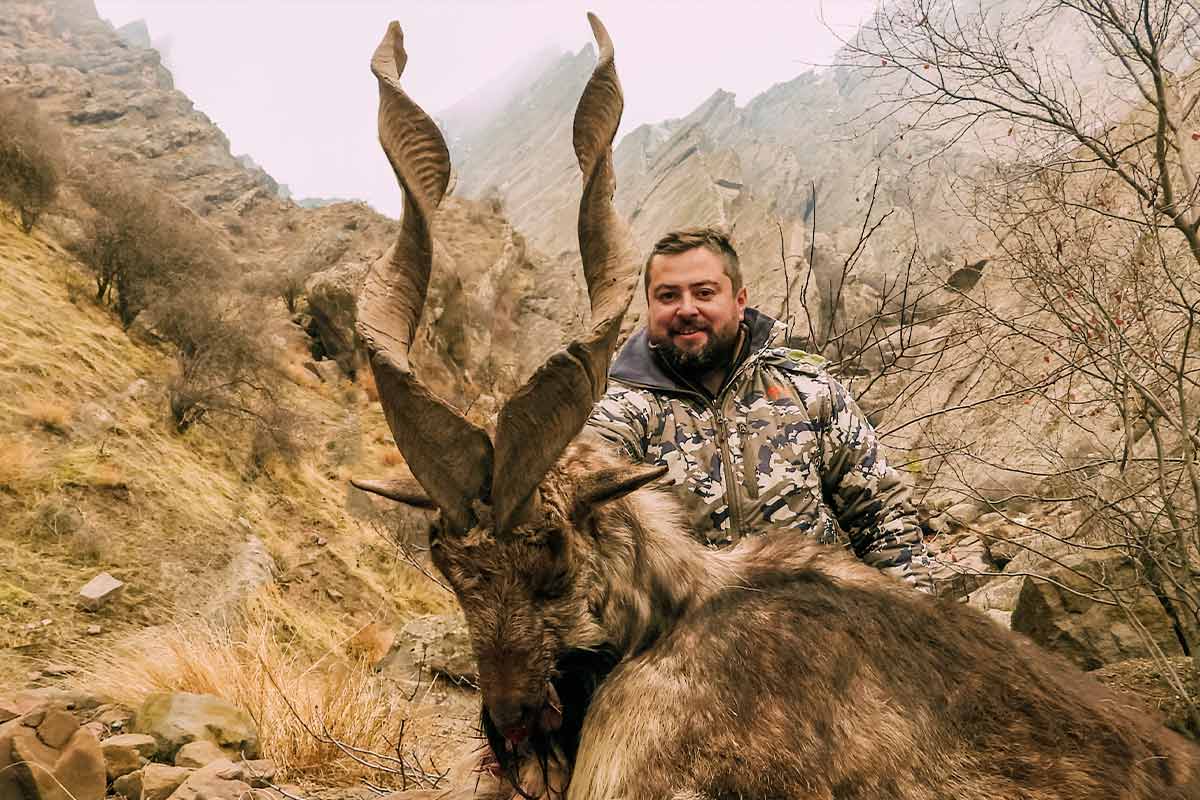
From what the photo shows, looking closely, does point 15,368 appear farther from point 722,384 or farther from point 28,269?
point 722,384

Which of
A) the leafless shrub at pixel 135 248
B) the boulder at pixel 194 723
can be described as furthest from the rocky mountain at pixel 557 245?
the boulder at pixel 194 723

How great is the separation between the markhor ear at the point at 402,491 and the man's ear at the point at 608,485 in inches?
21.2

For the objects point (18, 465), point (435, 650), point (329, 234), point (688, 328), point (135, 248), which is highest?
point (329, 234)

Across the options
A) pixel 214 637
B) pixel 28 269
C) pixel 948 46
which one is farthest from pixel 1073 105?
pixel 28 269

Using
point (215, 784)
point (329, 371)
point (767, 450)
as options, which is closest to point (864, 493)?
Result: point (767, 450)

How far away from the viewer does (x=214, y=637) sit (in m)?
6.38

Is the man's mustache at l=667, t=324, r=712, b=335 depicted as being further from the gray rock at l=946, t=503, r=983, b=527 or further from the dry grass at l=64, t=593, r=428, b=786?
the gray rock at l=946, t=503, r=983, b=527

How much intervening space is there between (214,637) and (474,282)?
2224 cm

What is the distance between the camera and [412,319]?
2.50m

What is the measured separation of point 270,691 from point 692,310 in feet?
13.5

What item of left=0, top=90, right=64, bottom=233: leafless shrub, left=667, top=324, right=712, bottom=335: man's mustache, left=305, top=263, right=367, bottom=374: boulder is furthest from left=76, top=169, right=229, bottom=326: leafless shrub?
left=667, top=324, right=712, bottom=335: man's mustache

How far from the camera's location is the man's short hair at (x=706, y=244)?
12.6 ft

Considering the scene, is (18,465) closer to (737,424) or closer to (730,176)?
(737,424)

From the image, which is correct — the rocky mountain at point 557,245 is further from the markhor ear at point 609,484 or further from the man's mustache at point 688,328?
the markhor ear at point 609,484
